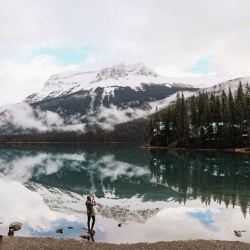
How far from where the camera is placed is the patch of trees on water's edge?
3762 inches

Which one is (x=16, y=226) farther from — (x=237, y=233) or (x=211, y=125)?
(x=211, y=125)

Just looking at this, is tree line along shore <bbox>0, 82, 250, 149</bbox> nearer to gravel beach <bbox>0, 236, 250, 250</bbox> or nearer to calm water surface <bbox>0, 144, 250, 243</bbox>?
calm water surface <bbox>0, 144, 250, 243</bbox>

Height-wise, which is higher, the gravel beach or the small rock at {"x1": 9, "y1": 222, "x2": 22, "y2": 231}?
the gravel beach

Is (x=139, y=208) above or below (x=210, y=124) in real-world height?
below

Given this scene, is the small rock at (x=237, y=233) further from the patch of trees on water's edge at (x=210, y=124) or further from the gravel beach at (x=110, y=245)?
the patch of trees on water's edge at (x=210, y=124)

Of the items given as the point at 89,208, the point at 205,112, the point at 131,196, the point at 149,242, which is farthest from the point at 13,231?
the point at 205,112

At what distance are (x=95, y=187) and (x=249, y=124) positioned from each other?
77.3 m

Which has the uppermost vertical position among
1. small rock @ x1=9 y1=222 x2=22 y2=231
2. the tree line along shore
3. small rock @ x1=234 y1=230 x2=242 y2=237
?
the tree line along shore

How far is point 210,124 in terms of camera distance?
342 feet

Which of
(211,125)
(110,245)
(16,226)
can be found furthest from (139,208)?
(211,125)

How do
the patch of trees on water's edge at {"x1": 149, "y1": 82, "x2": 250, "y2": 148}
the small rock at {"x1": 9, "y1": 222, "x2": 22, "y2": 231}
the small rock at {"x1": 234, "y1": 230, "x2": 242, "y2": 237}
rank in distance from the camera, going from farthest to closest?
the patch of trees on water's edge at {"x1": 149, "y1": 82, "x2": 250, "y2": 148}
the small rock at {"x1": 9, "y1": 222, "x2": 22, "y2": 231}
the small rock at {"x1": 234, "y1": 230, "x2": 242, "y2": 237}

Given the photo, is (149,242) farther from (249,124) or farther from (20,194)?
(249,124)

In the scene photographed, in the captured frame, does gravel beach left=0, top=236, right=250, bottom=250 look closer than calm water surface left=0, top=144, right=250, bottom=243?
Yes

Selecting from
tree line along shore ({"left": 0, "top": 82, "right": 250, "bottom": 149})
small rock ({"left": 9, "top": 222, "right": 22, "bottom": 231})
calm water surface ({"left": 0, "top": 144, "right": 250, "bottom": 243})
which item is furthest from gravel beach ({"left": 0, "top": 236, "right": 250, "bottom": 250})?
tree line along shore ({"left": 0, "top": 82, "right": 250, "bottom": 149})
